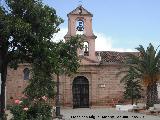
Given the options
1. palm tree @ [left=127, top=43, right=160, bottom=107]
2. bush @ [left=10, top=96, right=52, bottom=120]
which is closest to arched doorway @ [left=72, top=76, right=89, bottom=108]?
palm tree @ [left=127, top=43, right=160, bottom=107]

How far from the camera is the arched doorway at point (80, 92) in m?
46.1

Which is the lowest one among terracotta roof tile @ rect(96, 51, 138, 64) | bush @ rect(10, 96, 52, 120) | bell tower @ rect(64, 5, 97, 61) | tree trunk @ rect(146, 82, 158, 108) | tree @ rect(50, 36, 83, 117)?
bush @ rect(10, 96, 52, 120)

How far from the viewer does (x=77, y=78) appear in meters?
46.6

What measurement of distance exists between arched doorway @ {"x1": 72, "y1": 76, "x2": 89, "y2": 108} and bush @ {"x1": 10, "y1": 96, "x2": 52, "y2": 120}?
93.4 feet

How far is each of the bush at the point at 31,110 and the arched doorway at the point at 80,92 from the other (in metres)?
28.5

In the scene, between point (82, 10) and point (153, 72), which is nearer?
point (153, 72)

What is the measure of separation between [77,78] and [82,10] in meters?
7.01

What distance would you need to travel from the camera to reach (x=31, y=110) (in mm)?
17328

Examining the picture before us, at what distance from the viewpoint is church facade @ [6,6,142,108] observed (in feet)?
147

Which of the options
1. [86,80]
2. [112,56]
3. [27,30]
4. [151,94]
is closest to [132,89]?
[151,94]

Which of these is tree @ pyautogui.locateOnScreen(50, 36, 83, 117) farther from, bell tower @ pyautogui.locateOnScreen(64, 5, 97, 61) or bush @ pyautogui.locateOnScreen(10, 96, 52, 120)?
bell tower @ pyautogui.locateOnScreen(64, 5, 97, 61)

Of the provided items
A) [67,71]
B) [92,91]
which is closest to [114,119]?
[67,71]

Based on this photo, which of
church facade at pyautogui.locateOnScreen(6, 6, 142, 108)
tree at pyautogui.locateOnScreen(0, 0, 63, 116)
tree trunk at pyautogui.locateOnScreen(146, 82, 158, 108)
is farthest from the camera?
church facade at pyautogui.locateOnScreen(6, 6, 142, 108)

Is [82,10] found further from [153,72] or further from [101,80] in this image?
[153,72]
